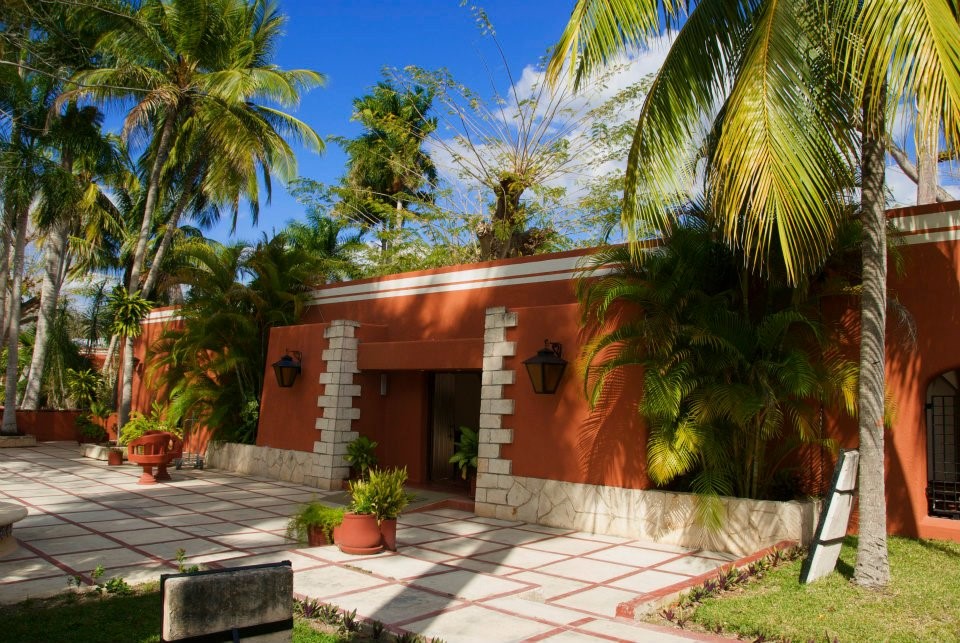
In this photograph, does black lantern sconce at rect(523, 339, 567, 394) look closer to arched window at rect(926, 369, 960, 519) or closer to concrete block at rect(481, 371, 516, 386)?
concrete block at rect(481, 371, 516, 386)

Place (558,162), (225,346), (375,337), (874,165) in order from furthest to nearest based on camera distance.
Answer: (558,162)
(225,346)
(375,337)
(874,165)

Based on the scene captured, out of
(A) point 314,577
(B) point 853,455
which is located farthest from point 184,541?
(B) point 853,455

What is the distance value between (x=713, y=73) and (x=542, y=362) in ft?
12.3

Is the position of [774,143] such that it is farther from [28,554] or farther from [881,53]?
[28,554]

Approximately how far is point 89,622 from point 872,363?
237 inches

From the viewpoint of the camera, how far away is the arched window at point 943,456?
7496 millimetres

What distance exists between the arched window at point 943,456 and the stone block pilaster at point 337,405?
25.4ft

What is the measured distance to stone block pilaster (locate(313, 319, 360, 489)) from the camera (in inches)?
450

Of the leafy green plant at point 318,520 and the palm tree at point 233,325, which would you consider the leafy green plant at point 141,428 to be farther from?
the leafy green plant at point 318,520

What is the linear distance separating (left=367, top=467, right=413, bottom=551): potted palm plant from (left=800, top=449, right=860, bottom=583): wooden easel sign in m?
3.64

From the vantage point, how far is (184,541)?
754 cm

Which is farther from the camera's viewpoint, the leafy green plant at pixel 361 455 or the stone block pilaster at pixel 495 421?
the leafy green plant at pixel 361 455

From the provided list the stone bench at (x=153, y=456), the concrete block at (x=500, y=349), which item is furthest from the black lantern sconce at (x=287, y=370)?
the concrete block at (x=500, y=349)

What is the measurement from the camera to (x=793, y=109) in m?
5.38
